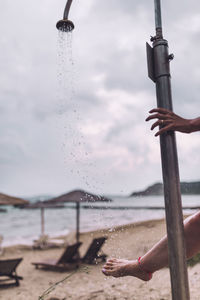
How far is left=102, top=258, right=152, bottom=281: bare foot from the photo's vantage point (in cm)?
192

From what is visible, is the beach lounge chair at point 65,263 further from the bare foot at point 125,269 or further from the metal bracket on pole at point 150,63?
the metal bracket on pole at point 150,63

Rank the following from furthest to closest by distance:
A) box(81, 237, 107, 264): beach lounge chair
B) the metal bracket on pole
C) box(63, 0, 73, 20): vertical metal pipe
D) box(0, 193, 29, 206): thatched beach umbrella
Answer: box(81, 237, 107, 264): beach lounge chair → box(0, 193, 29, 206): thatched beach umbrella → box(63, 0, 73, 20): vertical metal pipe → the metal bracket on pole

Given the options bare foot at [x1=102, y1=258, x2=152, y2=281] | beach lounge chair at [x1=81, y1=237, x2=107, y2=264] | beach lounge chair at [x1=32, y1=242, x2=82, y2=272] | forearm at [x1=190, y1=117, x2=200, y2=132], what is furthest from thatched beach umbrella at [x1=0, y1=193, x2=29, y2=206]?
forearm at [x1=190, y1=117, x2=200, y2=132]

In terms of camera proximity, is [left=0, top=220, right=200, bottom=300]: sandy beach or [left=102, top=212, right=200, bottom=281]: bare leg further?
[left=0, top=220, right=200, bottom=300]: sandy beach

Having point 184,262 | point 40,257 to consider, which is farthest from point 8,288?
point 184,262

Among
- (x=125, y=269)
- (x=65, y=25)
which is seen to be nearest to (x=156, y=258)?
(x=125, y=269)

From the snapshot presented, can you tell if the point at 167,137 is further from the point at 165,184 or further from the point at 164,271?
the point at 164,271

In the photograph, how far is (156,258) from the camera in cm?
180

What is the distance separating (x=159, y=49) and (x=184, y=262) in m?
1.16

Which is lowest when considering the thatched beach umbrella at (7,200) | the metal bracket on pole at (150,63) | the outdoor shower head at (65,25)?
the thatched beach umbrella at (7,200)

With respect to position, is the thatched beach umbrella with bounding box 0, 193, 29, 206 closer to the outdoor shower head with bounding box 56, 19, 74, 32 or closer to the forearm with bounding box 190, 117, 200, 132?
the outdoor shower head with bounding box 56, 19, 74, 32

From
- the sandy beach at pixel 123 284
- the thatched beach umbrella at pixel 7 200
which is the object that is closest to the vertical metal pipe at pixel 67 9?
the sandy beach at pixel 123 284

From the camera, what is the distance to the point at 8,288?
6.21m

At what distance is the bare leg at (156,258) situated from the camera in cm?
171
